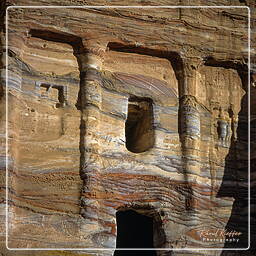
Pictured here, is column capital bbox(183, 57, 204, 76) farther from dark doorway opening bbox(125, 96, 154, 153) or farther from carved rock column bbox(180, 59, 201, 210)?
dark doorway opening bbox(125, 96, 154, 153)

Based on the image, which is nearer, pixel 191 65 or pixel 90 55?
pixel 90 55

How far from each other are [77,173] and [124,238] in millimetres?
4157

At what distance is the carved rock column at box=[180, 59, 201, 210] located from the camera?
13997 mm

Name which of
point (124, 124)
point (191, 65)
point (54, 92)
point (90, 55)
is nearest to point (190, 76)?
point (191, 65)

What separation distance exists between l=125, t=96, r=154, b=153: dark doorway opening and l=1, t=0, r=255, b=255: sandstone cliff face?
3cm

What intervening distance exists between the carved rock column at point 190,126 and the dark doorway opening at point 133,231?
2.98 meters

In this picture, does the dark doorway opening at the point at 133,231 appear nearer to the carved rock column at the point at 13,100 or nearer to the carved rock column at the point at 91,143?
the carved rock column at the point at 91,143

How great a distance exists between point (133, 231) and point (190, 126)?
3727 mm

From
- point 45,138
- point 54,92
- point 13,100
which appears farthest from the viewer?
point 54,92

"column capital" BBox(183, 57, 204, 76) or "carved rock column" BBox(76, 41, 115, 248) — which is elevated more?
"column capital" BBox(183, 57, 204, 76)

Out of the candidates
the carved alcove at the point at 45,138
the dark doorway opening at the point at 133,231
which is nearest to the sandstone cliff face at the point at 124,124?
the carved alcove at the point at 45,138

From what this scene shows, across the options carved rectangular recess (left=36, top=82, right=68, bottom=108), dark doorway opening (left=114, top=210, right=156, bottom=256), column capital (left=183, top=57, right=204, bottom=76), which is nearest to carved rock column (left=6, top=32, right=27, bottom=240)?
carved rectangular recess (left=36, top=82, right=68, bottom=108)

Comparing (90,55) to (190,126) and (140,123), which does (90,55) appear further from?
(190,126)

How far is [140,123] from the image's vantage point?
48.6 ft
